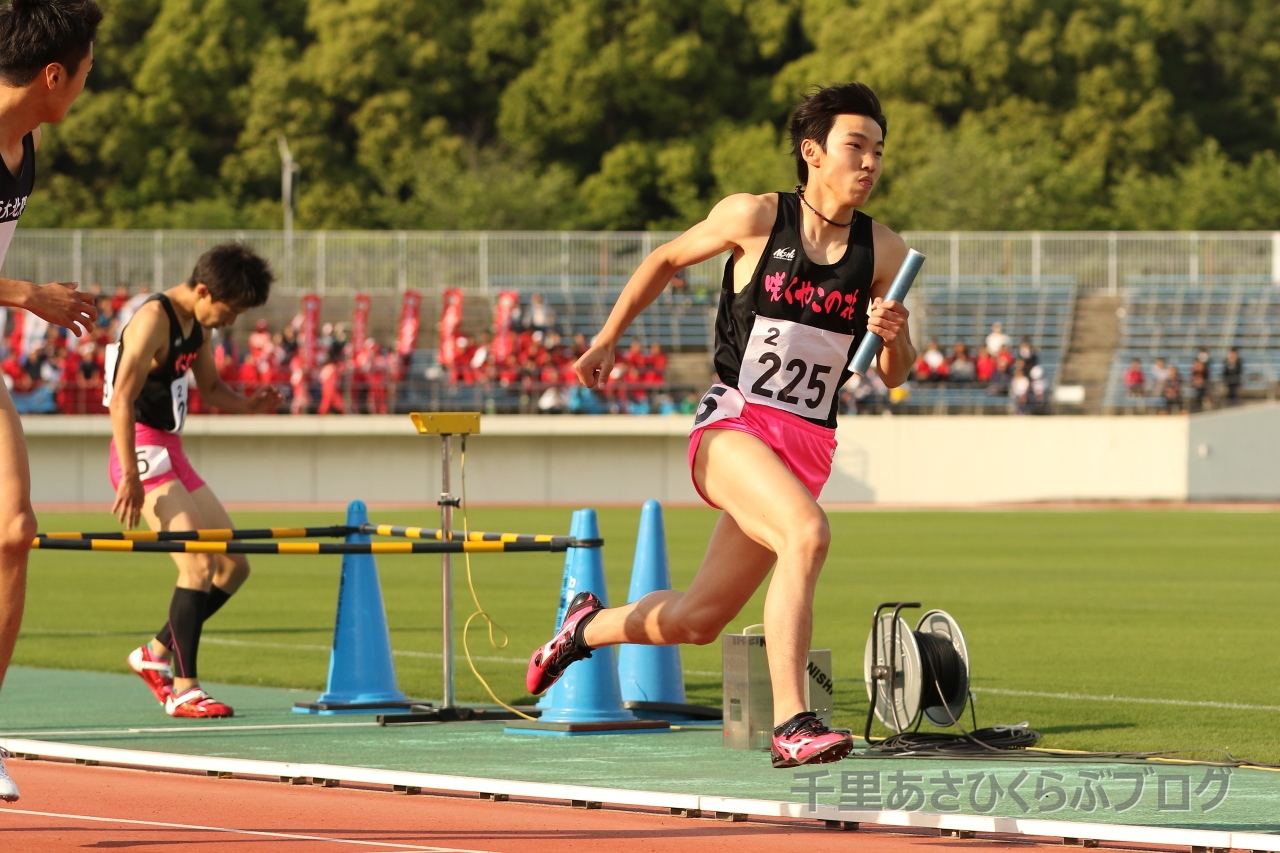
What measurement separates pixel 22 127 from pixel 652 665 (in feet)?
15.4

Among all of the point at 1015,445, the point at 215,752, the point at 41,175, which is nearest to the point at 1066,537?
the point at 1015,445

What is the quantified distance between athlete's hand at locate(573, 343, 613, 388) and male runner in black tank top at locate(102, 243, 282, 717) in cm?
358

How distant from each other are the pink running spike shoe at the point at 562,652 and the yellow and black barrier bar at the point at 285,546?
127 cm

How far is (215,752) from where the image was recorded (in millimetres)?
8180

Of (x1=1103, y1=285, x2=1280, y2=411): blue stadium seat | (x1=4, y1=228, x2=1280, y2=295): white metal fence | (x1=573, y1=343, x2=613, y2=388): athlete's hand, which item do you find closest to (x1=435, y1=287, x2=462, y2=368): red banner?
(x1=4, y1=228, x2=1280, y2=295): white metal fence

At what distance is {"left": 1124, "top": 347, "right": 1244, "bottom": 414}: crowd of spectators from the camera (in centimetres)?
4241

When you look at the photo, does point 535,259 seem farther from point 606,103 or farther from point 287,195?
point 606,103

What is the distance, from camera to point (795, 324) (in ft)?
20.9

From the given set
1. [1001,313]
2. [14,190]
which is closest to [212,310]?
[14,190]

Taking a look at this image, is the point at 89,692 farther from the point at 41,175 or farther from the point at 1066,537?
the point at 41,175

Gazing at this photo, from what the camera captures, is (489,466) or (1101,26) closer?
(489,466)

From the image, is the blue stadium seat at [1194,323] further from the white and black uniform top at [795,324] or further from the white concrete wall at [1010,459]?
the white and black uniform top at [795,324]

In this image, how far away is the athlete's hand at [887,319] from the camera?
20.1 ft

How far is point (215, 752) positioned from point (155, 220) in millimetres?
61916
